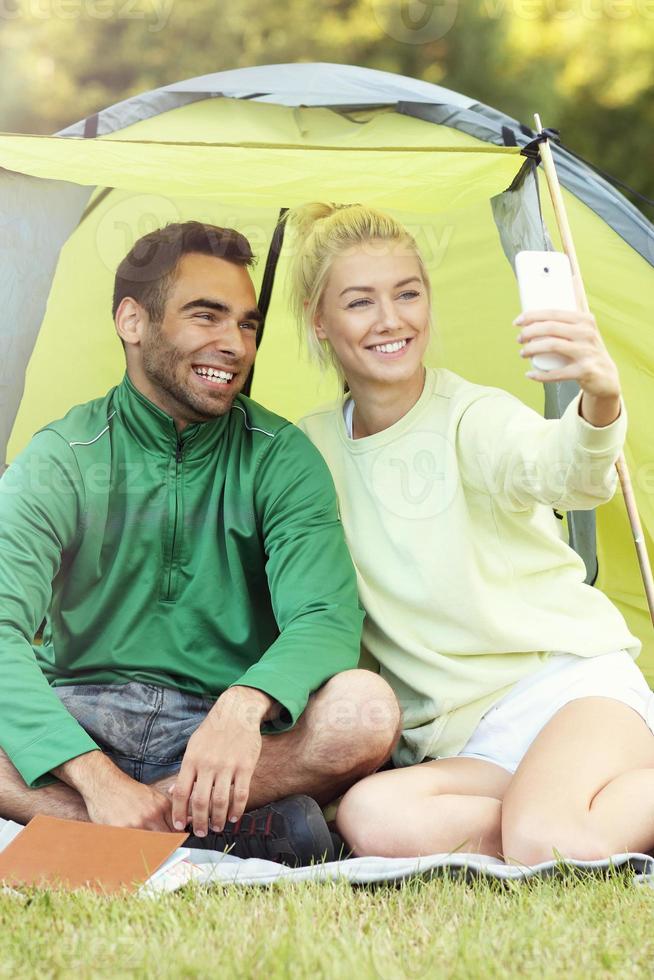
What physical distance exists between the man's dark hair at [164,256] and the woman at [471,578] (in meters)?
0.11

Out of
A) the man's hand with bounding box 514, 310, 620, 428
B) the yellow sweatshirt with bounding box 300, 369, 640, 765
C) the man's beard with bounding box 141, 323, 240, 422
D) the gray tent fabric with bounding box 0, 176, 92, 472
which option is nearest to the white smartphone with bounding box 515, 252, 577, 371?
the man's hand with bounding box 514, 310, 620, 428

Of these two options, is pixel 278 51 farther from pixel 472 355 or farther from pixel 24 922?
pixel 24 922

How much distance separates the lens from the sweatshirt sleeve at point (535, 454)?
140cm

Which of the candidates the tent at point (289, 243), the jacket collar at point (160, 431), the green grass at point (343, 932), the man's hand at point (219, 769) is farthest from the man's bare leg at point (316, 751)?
the tent at point (289, 243)

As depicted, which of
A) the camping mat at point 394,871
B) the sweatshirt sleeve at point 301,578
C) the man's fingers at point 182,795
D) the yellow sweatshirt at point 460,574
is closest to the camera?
the camping mat at point 394,871

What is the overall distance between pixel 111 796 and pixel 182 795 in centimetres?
11

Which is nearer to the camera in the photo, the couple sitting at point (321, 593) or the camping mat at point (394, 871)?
the camping mat at point (394, 871)

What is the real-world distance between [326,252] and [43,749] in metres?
0.89

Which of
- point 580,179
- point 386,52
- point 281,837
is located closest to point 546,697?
point 281,837

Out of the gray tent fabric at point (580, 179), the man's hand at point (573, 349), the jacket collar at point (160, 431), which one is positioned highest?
the gray tent fabric at point (580, 179)

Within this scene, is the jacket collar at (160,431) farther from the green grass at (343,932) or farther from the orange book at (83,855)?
the green grass at (343,932)

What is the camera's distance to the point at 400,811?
4.84 ft

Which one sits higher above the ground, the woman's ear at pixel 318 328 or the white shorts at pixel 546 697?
the woman's ear at pixel 318 328

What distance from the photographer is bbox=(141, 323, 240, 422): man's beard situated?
1781 mm
